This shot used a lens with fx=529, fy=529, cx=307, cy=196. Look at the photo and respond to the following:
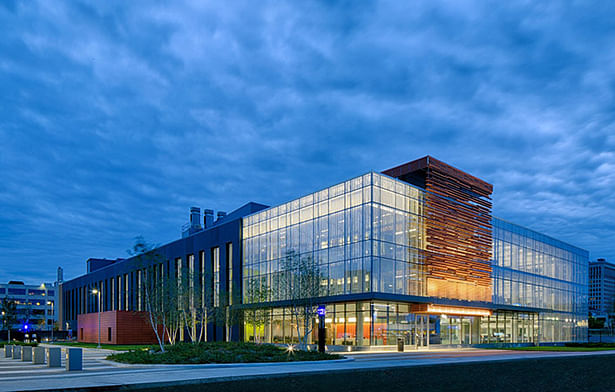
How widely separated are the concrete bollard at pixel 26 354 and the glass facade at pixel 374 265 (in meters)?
23.6

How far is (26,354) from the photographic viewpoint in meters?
33.8

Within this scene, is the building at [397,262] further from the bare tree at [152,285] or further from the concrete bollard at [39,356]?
the concrete bollard at [39,356]

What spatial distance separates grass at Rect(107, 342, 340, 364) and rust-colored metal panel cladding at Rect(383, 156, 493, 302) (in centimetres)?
2377

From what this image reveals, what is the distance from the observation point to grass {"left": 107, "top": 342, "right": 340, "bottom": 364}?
30.0m

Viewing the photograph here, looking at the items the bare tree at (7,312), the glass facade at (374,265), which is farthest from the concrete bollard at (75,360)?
the bare tree at (7,312)

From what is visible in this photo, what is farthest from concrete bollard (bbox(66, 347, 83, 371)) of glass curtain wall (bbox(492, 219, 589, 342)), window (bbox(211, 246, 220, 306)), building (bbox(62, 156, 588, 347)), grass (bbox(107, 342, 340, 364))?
glass curtain wall (bbox(492, 219, 589, 342))

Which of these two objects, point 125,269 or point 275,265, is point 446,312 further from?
point 125,269

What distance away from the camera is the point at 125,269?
97.2 m

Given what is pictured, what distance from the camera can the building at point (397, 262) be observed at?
4978 centimetres

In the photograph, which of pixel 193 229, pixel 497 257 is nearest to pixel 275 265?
pixel 497 257

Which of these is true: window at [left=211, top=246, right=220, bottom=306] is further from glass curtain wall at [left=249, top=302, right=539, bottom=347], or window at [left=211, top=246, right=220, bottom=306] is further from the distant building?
the distant building

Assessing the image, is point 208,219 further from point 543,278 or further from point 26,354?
Result: point 26,354

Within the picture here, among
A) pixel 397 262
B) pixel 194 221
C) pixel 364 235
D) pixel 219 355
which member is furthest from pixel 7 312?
pixel 219 355

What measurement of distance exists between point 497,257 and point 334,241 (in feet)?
83.7
